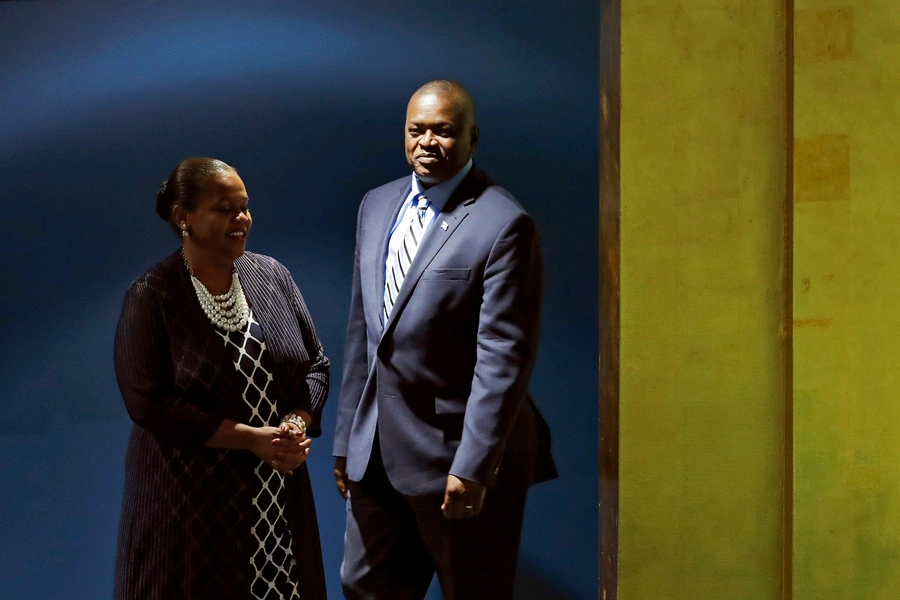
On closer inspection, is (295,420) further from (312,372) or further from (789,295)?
(789,295)

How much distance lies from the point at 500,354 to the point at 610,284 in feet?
1.11

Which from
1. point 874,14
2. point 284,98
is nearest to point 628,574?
point 874,14

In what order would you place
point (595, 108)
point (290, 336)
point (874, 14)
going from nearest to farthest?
1. point (874, 14)
2. point (290, 336)
3. point (595, 108)

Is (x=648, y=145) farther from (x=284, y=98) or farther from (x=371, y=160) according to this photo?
(x=284, y=98)

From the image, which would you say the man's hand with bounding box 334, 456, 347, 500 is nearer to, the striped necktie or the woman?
the woman

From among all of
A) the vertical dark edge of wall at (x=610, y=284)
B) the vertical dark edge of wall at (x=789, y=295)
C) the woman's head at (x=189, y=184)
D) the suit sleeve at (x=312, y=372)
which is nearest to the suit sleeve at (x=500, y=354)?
A: the vertical dark edge of wall at (x=610, y=284)

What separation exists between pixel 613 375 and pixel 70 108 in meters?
2.07

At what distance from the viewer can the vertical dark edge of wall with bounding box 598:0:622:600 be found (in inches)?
98.9

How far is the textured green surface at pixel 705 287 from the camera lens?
2455 mm

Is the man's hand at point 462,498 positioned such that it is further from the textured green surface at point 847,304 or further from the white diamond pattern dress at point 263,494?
the textured green surface at point 847,304

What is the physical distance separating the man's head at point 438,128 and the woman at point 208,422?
480 mm

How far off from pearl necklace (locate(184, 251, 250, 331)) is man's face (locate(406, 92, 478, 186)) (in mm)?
576

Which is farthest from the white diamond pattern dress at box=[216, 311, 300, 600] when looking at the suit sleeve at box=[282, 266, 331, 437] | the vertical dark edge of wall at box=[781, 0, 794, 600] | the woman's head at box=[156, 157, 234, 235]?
the vertical dark edge of wall at box=[781, 0, 794, 600]

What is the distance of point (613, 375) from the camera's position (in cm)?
255
